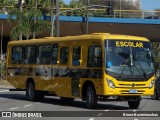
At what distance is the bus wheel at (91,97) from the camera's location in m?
21.1

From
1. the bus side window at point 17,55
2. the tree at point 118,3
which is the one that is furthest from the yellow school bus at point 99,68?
the tree at point 118,3

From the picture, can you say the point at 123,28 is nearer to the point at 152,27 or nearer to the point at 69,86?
the point at 152,27

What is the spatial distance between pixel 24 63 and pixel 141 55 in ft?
25.5

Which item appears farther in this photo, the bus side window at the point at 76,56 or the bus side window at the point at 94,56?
the bus side window at the point at 76,56

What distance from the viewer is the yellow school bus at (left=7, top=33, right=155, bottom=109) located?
20.8 m

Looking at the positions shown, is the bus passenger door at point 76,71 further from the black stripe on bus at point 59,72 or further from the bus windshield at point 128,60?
the bus windshield at point 128,60

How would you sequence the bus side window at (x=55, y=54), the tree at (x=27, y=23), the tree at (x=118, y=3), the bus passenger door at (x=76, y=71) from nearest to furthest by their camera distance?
the bus passenger door at (x=76, y=71)
the bus side window at (x=55, y=54)
the tree at (x=27, y=23)
the tree at (x=118, y=3)

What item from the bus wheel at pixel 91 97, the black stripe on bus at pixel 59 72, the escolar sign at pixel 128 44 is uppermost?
the escolar sign at pixel 128 44

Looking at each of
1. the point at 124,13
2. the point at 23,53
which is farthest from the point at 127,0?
the point at 23,53

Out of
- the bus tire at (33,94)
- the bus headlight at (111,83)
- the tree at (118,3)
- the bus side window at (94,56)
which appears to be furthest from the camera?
the tree at (118,3)

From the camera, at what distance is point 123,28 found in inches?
2726

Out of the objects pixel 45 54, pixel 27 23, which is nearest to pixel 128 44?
pixel 45 54

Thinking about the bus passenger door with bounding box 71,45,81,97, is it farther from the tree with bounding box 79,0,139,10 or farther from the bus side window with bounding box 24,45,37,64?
the tree with bounding box 79,0,139,10

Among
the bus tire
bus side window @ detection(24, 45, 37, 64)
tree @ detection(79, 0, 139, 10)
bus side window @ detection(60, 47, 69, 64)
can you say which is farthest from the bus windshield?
tree @ detection(79, 0, 139, 10)
